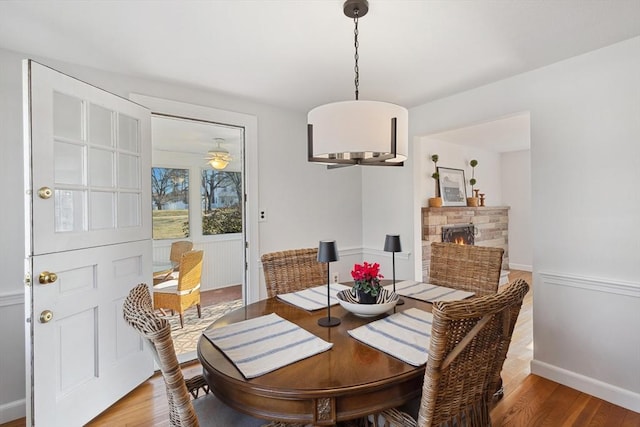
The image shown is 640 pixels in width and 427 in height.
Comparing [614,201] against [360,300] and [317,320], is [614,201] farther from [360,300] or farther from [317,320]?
[317,320]

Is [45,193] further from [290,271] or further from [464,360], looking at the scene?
[464,360]

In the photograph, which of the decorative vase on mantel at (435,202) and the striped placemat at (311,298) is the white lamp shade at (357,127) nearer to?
the striped placemat at (311,298)

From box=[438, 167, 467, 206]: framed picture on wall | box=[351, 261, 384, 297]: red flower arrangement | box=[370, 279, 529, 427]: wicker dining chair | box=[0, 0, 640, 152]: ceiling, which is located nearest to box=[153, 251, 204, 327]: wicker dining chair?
box=[0, 0, 640, 152]: ceiling

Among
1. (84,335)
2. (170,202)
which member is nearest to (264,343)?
(84,335)

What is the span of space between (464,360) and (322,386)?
483 millimetres

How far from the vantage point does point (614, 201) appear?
80.1 inches

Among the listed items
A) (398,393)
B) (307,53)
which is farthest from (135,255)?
(398,393)

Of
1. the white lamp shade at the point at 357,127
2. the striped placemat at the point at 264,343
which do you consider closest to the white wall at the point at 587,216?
the white lamp shade at the point at 357,127

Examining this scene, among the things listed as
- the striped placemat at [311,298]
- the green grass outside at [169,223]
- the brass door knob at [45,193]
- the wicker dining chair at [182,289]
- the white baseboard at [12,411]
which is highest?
the brass door knob at [45,193]

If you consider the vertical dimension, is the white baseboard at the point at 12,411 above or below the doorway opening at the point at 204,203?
below

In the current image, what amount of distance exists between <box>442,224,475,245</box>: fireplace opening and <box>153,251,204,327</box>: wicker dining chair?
3242mm

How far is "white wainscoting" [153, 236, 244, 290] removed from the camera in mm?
4723

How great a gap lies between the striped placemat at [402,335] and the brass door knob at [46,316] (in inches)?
64.2

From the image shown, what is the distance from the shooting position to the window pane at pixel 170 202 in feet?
14.9
